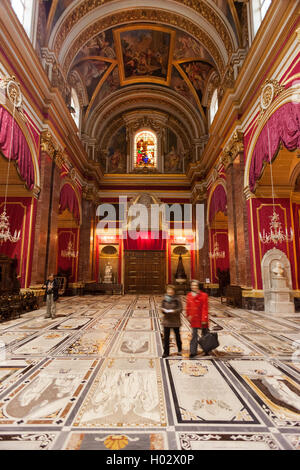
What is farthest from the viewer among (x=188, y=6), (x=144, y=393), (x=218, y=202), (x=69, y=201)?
(x=69, y=201)

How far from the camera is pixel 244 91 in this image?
9.16 metres

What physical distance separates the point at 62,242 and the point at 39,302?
6320 mm

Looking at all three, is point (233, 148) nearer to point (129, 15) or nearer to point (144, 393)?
point (129, 15)

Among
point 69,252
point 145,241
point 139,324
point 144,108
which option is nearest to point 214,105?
point 144,108

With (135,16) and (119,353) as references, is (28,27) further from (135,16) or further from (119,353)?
(119,353)

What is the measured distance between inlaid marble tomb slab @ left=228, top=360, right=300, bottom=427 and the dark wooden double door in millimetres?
13298

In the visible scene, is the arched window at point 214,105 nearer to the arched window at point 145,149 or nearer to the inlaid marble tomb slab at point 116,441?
the arched window at point 145,149

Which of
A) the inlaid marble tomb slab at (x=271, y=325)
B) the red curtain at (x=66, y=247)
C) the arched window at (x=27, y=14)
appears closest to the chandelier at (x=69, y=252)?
the red curtain at (x=66, y=247)

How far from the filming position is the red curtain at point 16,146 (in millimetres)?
6527

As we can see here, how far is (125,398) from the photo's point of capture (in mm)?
2666

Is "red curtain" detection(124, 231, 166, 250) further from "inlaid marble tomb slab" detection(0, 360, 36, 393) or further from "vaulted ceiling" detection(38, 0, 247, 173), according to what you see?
"inlaid marble tomb slab" detection(0, 360, 36, 393)

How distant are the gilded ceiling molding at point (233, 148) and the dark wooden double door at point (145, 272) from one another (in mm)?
8308

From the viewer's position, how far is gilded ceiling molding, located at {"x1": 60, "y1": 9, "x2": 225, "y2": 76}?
11.5 metres

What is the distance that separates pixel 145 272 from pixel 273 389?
→ 14.3 meters
